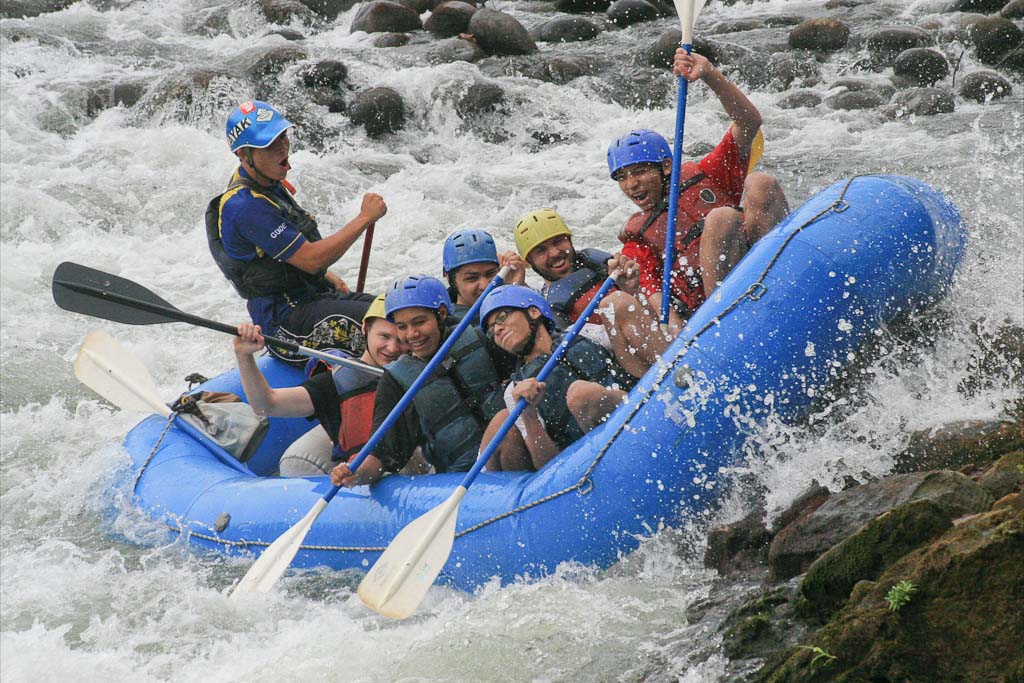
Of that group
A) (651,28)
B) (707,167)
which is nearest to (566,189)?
(651,28)

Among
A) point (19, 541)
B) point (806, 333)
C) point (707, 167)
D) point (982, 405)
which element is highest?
point (707, 167)

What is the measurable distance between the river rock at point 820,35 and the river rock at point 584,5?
2.78 meters

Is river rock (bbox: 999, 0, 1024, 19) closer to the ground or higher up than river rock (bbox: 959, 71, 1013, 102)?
higher up

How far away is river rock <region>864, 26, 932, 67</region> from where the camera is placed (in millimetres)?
11523

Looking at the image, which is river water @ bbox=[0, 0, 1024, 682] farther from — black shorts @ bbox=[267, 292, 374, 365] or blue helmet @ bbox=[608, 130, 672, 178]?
blue helmet @ bbox=[608, 130, 672, 178]

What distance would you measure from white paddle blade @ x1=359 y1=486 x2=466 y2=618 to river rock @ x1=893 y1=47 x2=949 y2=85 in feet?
27.6

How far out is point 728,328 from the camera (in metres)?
3.85

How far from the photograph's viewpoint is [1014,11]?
1151 centimetres

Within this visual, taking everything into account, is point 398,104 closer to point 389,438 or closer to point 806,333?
point 389,438

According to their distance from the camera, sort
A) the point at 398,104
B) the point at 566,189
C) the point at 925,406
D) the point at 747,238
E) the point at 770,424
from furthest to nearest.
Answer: the point at 398,104, the point at 566,189, the point at 747,238, the point at 925,406, the point at 770,424

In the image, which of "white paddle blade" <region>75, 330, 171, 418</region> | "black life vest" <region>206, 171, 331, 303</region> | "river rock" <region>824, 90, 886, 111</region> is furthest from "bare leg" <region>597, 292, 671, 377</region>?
"river rock" <region>824, 90, 886, 111</region>

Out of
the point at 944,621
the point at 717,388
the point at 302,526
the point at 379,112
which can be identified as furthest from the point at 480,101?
the point at 944,621

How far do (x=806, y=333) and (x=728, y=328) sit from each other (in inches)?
9.7

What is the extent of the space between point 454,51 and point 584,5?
96.0 inches
